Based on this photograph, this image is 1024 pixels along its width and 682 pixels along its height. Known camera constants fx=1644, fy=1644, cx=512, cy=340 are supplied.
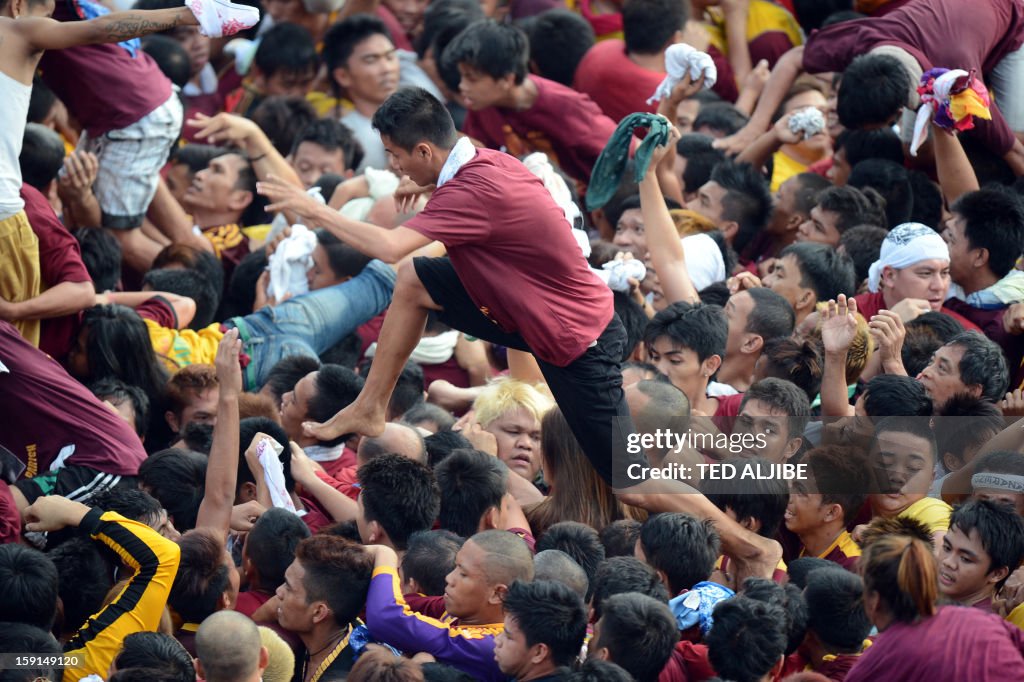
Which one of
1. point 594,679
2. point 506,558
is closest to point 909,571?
point 594,679

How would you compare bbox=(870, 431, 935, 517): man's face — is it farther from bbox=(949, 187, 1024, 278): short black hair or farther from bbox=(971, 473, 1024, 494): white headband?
bbox=(949, 187, 1024, 278): short black hair

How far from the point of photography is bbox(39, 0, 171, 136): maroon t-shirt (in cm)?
818

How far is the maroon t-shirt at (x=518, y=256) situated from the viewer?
5805 mm

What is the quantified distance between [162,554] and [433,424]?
6.02 ft

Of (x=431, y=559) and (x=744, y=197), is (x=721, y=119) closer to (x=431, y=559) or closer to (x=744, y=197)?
(x=744, y=197)

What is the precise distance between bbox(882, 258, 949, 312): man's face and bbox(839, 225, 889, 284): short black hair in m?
0.47

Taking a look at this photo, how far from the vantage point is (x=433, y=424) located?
6.99 metres

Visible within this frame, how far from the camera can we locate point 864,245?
25.9ft

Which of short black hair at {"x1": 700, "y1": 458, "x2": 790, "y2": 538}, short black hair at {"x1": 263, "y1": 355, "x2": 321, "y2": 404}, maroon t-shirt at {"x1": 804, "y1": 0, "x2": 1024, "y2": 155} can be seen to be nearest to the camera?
short black hair at {"x1": 700, "y1": 458, "x2": 790, "y2": 538}

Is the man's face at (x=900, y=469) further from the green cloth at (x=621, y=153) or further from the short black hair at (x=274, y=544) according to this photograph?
the short black hair at (x=274, y=544)

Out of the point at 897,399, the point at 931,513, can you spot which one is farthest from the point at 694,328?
the point at 931,513

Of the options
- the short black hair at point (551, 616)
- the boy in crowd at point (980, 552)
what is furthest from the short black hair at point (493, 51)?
the short black hair at point (551, 616)

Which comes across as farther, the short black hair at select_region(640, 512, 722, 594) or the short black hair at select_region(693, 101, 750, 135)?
the short black hair at select_region(693, 101, 750, 135)

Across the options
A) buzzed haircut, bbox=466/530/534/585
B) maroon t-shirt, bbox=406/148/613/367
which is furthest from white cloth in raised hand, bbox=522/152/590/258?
buzzed haircut, bbox=466/530/534/585
